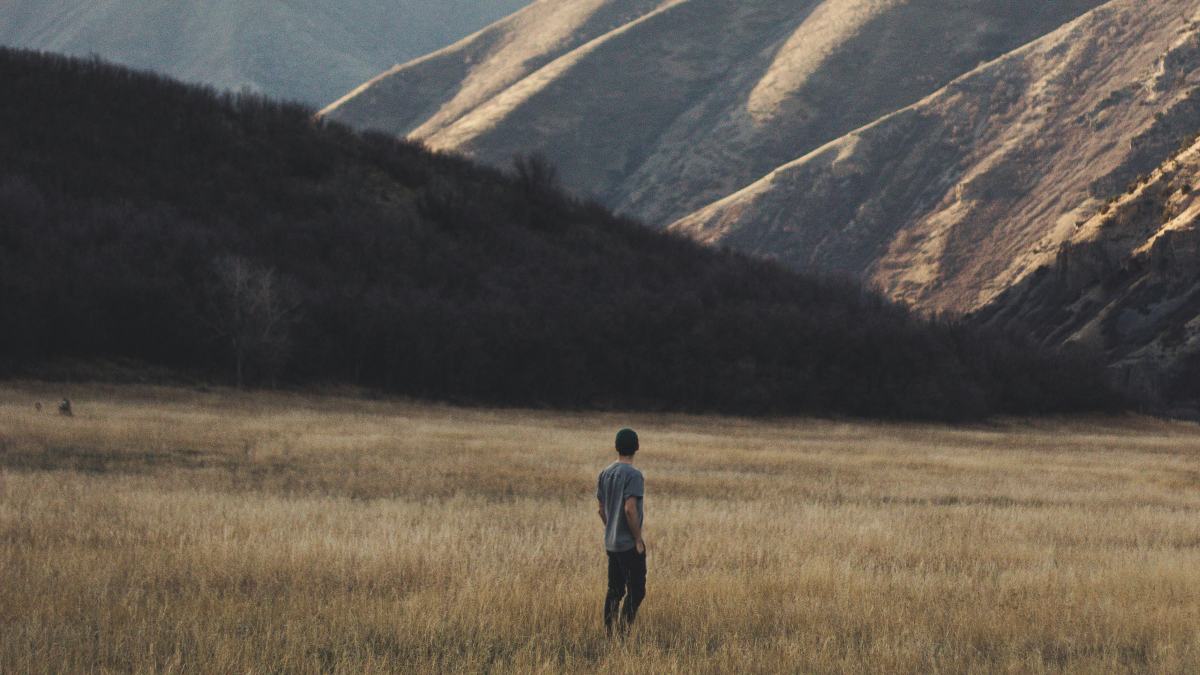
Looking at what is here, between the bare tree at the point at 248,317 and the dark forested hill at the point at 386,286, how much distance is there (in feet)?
0.50

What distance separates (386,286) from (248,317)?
655 inches

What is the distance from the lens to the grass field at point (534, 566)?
8852 mm

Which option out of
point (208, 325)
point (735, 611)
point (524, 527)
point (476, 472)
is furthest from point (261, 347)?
point (735, 611)

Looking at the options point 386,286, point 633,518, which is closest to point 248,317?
point 386,286

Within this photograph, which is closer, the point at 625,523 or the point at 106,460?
the point at 625,523

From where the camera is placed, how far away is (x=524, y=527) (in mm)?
16203

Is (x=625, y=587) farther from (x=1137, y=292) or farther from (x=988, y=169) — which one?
(x=988, y=169)

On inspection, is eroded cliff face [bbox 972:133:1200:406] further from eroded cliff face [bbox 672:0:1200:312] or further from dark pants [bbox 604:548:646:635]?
dark pants [bbox 604:548:646:635]

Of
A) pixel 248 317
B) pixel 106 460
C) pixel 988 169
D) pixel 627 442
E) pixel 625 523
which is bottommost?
pixel 106 460

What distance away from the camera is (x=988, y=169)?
14988 cm

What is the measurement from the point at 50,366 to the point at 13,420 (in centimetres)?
2376

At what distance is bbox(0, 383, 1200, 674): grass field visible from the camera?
8.85 meters

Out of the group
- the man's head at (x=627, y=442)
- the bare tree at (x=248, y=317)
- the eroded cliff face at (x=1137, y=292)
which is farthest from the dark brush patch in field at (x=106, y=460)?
the eroded cliff face at (x=1137, y=292)

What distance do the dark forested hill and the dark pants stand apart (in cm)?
4865
